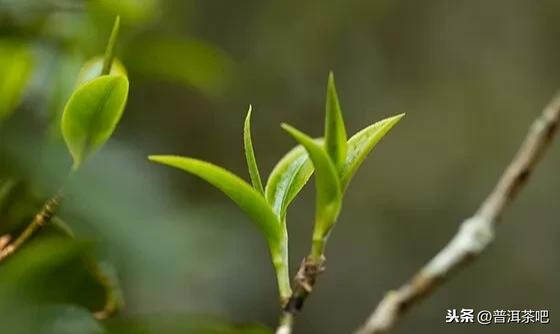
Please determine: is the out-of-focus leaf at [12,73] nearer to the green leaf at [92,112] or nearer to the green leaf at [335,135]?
the green leaf at [92,112]

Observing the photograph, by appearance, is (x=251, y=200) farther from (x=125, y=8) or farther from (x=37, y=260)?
(x=125, y=8)

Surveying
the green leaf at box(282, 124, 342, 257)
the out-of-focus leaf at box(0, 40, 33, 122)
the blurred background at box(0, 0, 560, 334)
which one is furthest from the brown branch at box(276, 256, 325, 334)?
the blurred background at box(0, 0, 560, 334)

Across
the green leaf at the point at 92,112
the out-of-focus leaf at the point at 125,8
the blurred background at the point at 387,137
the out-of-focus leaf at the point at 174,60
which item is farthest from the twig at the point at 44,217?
the blurred background at the point at 387,137

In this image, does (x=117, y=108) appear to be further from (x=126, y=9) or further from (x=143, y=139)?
(x=143, y=139)

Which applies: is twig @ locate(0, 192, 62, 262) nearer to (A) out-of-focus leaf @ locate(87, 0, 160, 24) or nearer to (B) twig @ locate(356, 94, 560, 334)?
(B) twig @ locate(356, 94, 560, 334)

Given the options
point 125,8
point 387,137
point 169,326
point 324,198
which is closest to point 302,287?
point 324,198

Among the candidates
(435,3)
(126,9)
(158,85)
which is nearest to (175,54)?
(126,9)
